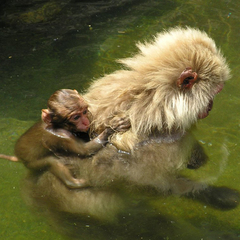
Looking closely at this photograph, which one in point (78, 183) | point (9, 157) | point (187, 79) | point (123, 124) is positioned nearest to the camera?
point (187, 79)

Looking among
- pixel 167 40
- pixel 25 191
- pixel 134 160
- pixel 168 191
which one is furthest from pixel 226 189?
pixel 25 191

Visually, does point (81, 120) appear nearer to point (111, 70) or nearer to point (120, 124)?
point (120, 124)

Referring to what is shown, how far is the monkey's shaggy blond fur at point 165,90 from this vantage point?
450 cm

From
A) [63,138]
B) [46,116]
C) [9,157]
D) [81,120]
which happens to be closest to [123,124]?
[81,120]

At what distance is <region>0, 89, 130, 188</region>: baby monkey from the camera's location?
15.4 ft

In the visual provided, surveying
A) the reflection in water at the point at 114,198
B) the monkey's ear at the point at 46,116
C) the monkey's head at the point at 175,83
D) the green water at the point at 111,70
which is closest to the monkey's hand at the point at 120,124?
the monkey's head at the point at 175,83

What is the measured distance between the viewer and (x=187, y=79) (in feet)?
14.5

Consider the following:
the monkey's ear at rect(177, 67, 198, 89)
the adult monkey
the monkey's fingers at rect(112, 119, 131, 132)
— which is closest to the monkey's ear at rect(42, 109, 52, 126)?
the adult monkey

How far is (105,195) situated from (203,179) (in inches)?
53.7

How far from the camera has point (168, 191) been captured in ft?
16.3

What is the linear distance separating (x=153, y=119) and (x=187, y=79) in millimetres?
601

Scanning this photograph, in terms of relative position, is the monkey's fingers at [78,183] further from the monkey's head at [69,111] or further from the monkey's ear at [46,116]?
the monkey's ear at [46,116]

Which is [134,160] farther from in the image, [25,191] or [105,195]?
[25,191]

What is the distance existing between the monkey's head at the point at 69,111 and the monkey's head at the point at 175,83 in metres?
0.63
